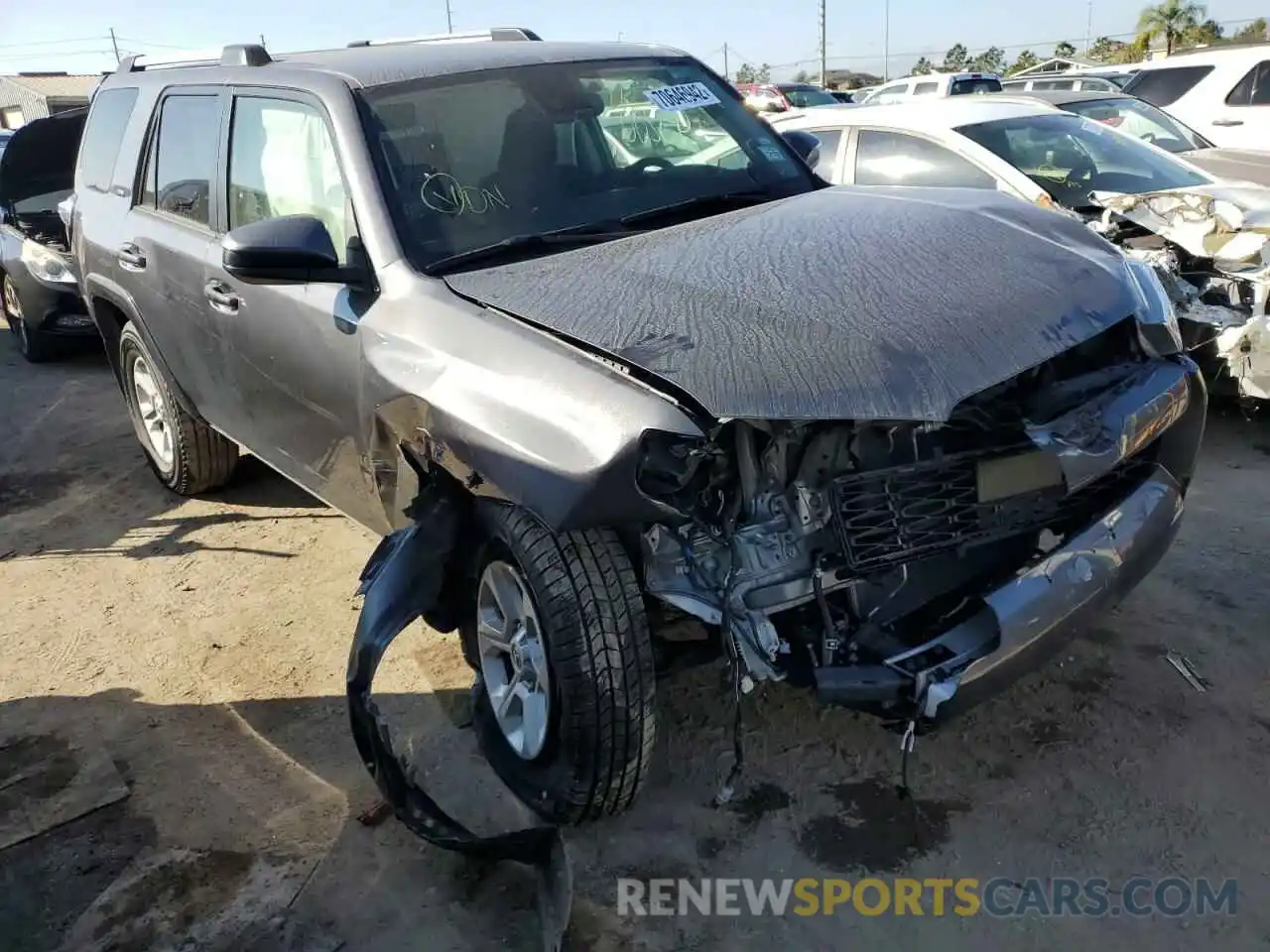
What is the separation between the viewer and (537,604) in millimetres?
A: 2551

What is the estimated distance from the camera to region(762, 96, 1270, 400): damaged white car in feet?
16.1

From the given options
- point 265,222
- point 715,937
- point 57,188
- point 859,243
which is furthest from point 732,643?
point 57,188

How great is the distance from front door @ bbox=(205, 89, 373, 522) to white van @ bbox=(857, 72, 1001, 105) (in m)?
13.2

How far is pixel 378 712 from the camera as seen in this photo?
2.71 meters

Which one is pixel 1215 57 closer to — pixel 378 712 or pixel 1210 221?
pixel 1210 221

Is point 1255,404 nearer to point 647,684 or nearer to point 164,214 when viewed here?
point 647,684

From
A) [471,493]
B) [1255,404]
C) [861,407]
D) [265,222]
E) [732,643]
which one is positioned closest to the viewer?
[861,407]

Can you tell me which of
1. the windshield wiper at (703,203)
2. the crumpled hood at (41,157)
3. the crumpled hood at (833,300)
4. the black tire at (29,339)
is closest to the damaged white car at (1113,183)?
the crumpled hood at (833,300)

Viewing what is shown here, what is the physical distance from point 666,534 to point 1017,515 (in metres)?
0.92

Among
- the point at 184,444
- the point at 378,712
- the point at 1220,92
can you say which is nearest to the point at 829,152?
the point at 184,444

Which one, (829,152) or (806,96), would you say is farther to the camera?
(806,96)

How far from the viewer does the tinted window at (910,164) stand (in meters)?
6.01

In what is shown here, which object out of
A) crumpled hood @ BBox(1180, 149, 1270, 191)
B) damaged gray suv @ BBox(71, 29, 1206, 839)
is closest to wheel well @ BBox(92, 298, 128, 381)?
damaged gray suv @ BBox(71, 29, 1206, 839)

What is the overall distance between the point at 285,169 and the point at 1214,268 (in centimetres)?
434
